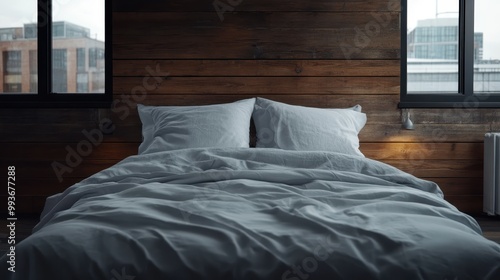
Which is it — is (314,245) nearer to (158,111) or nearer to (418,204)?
(418,204)

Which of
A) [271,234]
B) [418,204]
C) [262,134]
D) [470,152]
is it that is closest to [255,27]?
[262,134]

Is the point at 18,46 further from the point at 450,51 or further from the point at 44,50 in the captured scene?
the point at 450,51

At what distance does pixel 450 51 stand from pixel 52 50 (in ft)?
9.15

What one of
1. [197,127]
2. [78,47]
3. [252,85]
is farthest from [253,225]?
[78,47]

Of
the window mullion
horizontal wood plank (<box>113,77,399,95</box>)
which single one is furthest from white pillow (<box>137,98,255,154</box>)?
the window mullion

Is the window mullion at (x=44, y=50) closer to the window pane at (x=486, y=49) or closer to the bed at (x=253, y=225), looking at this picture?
the bed at (x=253, y=225)

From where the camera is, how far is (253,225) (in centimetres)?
167

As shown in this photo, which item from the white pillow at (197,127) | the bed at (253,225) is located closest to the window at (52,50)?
the white pillow at (197,127)

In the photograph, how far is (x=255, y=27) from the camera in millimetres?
Result: 3773

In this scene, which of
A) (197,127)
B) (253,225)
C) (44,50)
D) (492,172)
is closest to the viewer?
(253,225)

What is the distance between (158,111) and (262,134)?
26.3 inches

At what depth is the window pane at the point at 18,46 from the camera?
157 inches

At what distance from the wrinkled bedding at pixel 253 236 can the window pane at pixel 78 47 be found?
6.32 feet

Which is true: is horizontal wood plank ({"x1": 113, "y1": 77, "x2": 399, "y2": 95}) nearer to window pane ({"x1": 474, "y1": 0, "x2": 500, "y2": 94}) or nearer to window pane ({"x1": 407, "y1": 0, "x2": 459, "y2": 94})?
window pane ({"x1": 407, "y1": 0, "x2": 459, "y2": 94})
